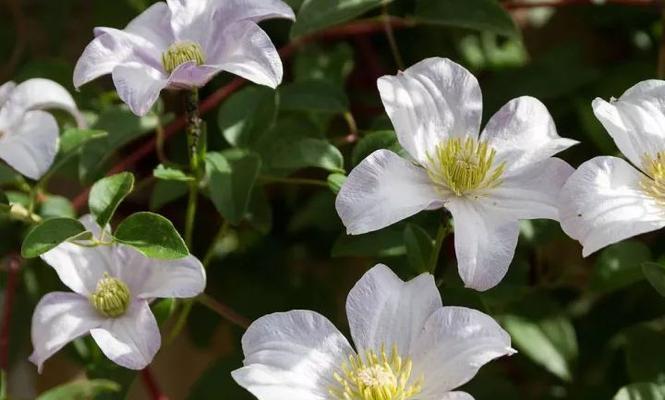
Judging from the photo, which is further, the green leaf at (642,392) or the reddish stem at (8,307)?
the reddish stem at (8,307)

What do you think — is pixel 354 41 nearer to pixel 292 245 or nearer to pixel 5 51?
pixel 292 245

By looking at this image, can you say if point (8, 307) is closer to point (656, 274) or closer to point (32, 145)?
point (32, 145)

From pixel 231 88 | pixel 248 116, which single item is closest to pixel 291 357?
pixel 248 116

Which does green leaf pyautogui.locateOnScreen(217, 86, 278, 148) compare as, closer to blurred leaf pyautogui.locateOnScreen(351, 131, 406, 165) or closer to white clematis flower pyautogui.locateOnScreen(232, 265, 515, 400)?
blurred leaf pyautogui.locateOnScreen(351, 131, 406, 165)

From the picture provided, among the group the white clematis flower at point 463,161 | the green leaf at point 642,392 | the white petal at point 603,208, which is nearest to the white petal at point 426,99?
the white clematis flower at point 463,161

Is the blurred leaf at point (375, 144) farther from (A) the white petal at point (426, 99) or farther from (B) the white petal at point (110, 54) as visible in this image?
(B) the white petal at point (110, 54)

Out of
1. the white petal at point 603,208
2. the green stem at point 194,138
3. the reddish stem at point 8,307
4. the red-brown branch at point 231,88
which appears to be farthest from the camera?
the red-brown branch at point 231,88

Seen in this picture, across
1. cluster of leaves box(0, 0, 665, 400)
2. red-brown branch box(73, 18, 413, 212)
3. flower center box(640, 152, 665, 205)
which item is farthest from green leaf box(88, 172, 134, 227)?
flower center box(640, 152, 665, 205)
